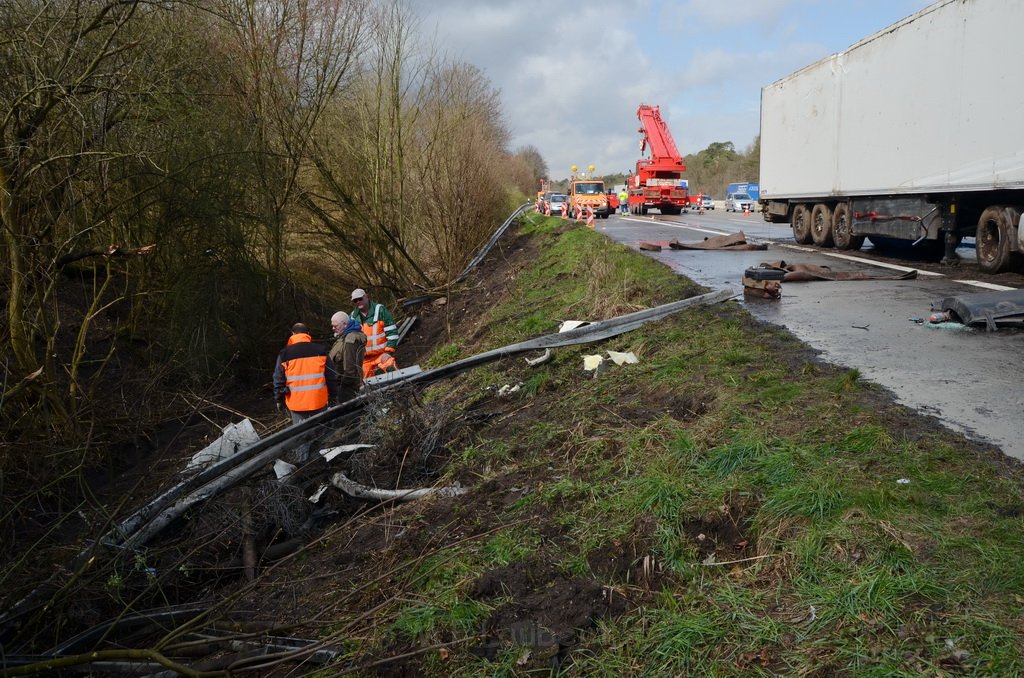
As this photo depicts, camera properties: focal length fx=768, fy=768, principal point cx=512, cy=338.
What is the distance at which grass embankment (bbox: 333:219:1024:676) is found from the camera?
111 inches

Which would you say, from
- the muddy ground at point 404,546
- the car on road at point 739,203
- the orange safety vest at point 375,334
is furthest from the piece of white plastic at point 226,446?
the car on road at point 739,203

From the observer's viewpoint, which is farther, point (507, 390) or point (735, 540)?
point (507, 390)

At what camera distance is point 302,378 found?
7559mm

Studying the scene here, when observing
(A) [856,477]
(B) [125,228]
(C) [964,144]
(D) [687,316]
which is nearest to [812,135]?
(C) [964,144]

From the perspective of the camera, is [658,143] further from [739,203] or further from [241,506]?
[241,506]

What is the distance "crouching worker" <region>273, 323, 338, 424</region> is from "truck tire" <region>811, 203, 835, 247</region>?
45.5ft

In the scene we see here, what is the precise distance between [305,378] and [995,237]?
10.4 meters

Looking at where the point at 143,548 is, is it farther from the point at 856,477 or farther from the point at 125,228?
the point at 125,228

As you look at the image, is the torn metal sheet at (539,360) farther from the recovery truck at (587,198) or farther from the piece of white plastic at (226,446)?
the recovery truck at (587,198)

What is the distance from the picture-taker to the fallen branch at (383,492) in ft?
16.9

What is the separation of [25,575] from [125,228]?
6.63 metres

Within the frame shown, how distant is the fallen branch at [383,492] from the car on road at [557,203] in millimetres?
36313

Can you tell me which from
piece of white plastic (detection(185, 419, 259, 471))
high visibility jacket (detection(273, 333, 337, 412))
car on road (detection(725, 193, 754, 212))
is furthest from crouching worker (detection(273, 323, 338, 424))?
car on road (detection(725, 193, 754, 212))

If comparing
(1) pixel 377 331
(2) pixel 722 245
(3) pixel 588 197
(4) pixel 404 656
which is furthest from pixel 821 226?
(3) pixel 588 197
